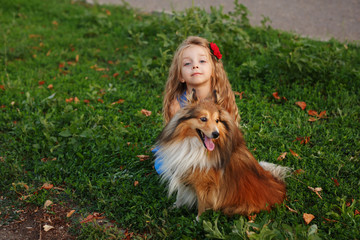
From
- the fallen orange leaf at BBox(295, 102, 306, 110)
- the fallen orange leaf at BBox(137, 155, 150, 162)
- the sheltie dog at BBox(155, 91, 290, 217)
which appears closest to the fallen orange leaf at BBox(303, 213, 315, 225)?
the sheltie dog at BBox(155, 91, 290, 217)

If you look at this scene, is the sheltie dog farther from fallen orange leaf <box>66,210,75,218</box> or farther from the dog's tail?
fallen orange leaf <box>66,210,75,218</box>

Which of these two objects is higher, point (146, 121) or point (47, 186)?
point (146, 121)

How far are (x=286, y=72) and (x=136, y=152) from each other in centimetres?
273

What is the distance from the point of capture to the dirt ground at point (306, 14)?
6980mm

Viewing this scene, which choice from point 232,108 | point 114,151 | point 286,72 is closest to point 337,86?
point 286,72

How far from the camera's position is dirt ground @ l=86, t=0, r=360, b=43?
6980 millimetres

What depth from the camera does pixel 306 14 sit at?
25.2 feet

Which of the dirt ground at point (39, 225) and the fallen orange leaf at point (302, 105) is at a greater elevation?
the fallen orange leaf at point (302, 105)

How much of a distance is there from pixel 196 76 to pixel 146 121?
1599 mm

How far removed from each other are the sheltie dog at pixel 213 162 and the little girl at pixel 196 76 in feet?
1.69

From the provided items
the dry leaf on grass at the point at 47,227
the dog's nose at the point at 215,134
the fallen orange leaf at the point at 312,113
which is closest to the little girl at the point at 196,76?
the dog's nose at the point at 215,134

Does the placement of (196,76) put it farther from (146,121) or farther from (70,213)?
(70,213)

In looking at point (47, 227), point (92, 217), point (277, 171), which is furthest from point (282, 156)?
point (47, 227)

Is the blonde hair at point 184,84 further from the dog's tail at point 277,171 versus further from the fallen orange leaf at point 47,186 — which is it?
the fallen orange leaf at point 47,186
